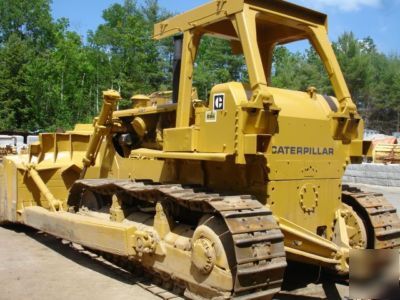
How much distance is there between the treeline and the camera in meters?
44.8

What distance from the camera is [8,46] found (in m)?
47.1

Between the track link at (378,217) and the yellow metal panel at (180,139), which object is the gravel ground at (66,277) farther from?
the yellow metal panel at (180,139)

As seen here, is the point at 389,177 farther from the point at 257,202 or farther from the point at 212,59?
the point at 212,59

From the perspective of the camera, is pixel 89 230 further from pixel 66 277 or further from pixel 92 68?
pixel 92 68

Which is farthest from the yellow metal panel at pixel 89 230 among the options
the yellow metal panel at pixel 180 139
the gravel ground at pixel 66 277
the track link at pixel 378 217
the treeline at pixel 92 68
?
the treeline at pixel 92 68

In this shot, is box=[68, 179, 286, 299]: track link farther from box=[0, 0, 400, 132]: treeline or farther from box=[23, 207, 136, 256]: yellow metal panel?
box=[0, 0, 400, 132]: treeline

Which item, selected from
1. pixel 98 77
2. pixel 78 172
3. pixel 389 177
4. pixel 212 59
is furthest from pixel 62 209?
pixel 98 77

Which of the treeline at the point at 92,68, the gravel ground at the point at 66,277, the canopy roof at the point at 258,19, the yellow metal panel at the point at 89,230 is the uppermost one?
the treeline at the point at 92,68

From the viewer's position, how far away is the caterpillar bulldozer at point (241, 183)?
495 cm

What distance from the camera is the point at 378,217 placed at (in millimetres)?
6281

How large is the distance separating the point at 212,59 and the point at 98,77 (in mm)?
14936

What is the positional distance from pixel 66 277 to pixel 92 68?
4270 centimetres

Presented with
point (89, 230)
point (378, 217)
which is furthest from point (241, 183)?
point (89, 230)

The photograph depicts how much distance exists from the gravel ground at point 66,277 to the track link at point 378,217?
72 cm
